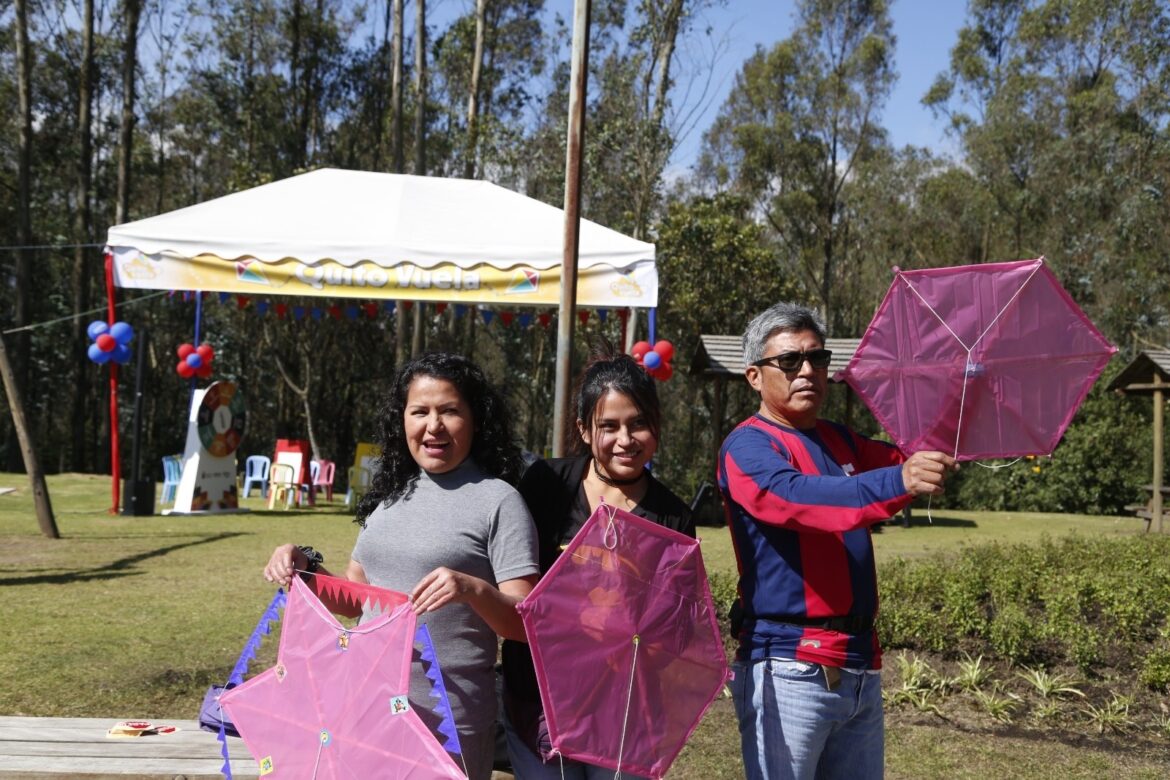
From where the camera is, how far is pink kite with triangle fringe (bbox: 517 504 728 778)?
7.83 feet

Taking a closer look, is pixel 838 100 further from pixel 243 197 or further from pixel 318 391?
pixel 243 197

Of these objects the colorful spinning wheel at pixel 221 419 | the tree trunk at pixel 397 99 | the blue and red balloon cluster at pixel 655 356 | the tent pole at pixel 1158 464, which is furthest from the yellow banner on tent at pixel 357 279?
the tree trunk at pixel 397 99

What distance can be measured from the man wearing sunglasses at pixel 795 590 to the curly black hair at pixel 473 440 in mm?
558

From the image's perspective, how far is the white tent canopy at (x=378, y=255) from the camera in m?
11.7

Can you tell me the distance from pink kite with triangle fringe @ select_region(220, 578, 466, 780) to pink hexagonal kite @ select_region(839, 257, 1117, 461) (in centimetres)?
130

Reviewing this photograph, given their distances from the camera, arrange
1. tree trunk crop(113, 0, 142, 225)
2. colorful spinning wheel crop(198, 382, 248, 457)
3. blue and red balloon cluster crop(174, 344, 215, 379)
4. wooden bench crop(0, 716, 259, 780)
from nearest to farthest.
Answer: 1. wooden bench crop(0, 716, 259, 780)
2. colorful spinning wheel crop(198, 382, 248, 457)
3. blue and red balloon cluster crop(174, 344, 215, 379)
4. tree trunk crop(113, 0, 142, 225)

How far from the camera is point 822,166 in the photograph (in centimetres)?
3481

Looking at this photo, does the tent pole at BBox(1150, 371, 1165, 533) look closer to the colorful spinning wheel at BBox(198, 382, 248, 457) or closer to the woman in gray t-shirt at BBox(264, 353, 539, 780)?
the colorful spinning wheel at BBox(198, 382, 248, 457)

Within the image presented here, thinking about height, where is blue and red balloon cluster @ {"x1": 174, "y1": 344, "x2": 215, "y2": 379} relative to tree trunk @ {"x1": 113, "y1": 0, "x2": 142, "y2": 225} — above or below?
below

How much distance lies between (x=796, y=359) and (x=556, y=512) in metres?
0.70

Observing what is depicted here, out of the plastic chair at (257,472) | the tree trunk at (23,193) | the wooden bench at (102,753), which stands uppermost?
the tree trunk at (23,193)

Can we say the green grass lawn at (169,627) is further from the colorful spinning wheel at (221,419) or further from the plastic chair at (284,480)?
the plastic chair at (284,480)

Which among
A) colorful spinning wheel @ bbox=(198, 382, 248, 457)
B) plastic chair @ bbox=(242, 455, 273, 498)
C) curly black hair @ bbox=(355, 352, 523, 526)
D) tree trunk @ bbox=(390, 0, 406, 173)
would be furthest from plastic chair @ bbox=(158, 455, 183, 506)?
curly black hair @ bbox=(355, 352, 523, 526)

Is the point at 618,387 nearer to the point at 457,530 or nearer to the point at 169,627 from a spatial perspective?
the point at 457,530
